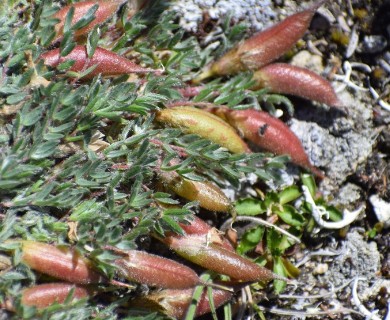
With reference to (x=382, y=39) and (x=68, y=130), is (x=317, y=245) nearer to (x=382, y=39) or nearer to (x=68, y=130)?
(x=382, y=39)

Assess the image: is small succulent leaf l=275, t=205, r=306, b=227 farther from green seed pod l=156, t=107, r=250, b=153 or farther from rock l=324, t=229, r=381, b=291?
green seed pod l=156, t=107, r=250, b=153

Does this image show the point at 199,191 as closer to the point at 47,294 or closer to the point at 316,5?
the point at 47,294

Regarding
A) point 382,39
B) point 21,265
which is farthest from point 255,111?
point 21,265

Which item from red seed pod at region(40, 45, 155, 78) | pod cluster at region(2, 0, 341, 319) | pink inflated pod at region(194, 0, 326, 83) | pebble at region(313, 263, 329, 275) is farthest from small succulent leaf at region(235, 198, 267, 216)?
red seed pod at region(40, 45, 155, 78)

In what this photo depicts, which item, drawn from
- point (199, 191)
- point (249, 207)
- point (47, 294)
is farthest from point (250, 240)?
point (47, 294)

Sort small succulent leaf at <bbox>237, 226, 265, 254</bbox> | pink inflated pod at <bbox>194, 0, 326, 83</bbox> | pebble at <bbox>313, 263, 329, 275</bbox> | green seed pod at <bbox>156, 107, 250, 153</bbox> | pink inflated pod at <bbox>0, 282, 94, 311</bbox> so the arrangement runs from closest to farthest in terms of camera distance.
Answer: pink inflated pod at <bbox>0, 282, 94, 311</bbox> → green seed pod at <bbox>156, 107, 250, 153</bbox> → small succulent leaf at <bbox>237, 226, 265, 254</bbox> → pink inflated pod at <bbox>194, 0, 326, 83</bbox> → pebble at <bbox>313, 263, 329, 275</bbox>

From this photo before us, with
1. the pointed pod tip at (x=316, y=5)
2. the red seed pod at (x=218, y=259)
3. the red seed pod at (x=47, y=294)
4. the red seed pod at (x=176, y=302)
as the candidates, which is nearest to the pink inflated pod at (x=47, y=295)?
the red seed pod at (x=47, y=294)
